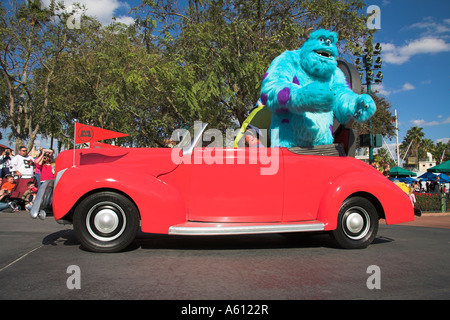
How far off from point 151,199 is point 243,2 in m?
9.70

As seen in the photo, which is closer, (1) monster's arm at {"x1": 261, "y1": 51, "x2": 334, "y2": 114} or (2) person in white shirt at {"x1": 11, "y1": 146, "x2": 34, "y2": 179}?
(1) monster's arm at {"x1": 261, "y1": 51, "x2": 334, "y2": 114}

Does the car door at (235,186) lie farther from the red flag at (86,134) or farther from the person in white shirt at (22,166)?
the person in white shirt at (22,166)

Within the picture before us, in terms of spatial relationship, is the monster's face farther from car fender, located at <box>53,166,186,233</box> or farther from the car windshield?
car fender, located at <box>53,166,186,233</box>

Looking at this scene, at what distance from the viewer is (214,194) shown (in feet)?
12.7

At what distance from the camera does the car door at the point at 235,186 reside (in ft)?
12.7

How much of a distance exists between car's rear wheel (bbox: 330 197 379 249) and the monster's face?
1680mm

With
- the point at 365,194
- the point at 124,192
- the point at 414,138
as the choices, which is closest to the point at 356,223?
the point at 365,194

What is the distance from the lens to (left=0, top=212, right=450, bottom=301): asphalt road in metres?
2.49

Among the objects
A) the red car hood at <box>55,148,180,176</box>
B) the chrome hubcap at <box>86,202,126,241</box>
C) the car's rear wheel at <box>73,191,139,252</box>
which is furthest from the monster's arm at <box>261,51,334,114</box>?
the chrome hubcap at <box>86,202,126,241</box>

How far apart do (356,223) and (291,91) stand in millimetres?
1763

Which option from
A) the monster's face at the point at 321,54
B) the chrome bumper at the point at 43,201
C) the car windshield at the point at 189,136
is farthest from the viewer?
the monster's face at the point at 321,54

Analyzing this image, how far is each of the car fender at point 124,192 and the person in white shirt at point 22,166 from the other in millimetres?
7663

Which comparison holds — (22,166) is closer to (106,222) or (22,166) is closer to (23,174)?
(23,174)

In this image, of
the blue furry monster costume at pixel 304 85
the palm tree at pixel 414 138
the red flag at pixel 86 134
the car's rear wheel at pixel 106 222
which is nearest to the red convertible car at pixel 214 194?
the car's rear wheel at pixel 106 222
